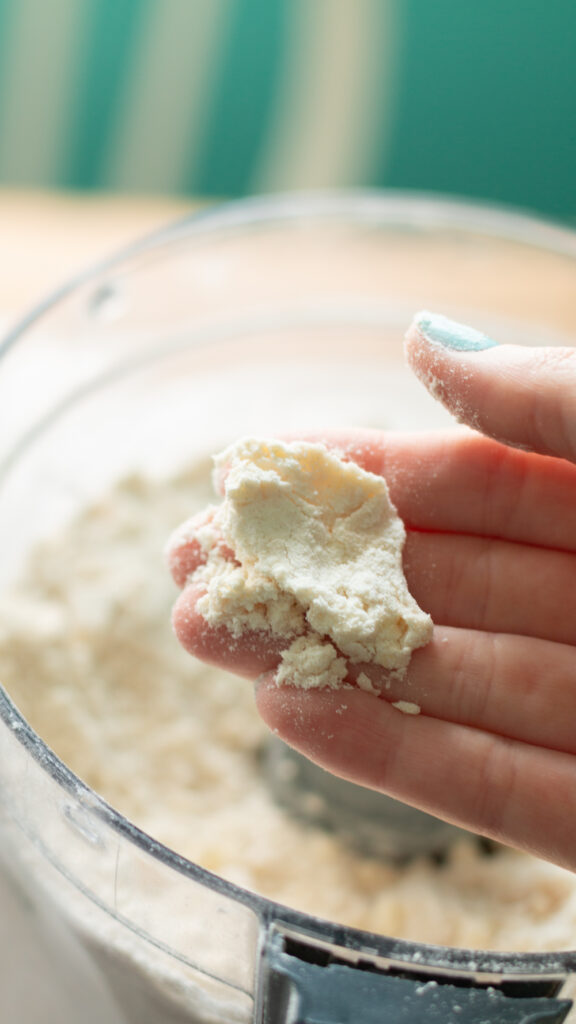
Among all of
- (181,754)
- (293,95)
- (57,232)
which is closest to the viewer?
(181,754)

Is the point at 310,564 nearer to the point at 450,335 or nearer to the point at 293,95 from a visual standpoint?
the point at 450,335

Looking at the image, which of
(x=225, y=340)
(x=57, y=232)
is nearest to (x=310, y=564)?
(x=225, y=340)

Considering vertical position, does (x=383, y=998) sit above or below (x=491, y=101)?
below

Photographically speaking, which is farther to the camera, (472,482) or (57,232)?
(57,232)

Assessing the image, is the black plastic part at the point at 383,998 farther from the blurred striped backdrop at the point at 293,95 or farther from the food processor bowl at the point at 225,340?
the blurred striped backdrop at the point at 293,95

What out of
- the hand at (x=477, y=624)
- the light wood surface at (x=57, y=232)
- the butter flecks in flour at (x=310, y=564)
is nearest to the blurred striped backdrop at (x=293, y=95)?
Answer: the light wood surface at (x=57, y=232)

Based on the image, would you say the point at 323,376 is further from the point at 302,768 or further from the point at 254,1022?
the point at 254,1022
